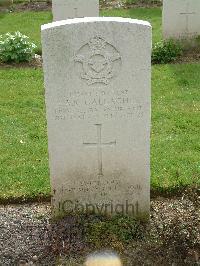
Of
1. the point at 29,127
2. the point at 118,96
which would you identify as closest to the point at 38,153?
the point at 29,127

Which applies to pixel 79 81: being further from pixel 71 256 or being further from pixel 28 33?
pixel 28 33

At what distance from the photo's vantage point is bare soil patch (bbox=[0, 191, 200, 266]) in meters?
4.80

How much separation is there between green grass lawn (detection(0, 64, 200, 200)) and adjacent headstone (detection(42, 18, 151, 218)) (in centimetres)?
75

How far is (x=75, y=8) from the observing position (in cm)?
1123

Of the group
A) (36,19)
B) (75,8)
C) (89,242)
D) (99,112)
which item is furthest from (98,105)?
(36,19)

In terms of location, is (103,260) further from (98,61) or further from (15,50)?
(15,50)

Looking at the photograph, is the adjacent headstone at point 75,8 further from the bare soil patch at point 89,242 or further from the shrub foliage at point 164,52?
the bare soil patch at point 89,242

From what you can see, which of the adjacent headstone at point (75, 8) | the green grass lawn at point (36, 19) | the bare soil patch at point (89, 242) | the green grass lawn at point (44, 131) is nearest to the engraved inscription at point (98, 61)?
the bare soil patch at point (89, 242)

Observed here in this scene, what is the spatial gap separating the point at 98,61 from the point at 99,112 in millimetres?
479

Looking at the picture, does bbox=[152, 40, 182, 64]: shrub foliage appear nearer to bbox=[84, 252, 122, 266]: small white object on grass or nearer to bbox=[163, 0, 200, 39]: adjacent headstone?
bbox=[163, 0, 200, 39]: adjacent headstone

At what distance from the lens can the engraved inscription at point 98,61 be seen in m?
4.76

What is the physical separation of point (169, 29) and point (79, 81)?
21.3 ft

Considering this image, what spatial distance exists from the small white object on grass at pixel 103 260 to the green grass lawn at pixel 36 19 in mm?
8174

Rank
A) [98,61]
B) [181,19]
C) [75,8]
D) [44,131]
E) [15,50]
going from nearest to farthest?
1. [98,61]
2. [44,131]
3. [15,50]
4. [181,19]
5. [75,8]
